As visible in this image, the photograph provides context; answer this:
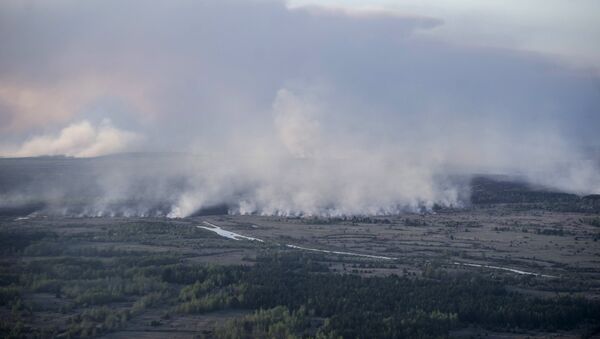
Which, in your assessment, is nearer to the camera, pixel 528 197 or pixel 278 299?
pixel 278 299

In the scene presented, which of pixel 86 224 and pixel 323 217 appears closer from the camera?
pixel 86 224

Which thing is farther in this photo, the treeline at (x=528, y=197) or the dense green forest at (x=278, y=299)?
the treeline at (x=528, y=197)

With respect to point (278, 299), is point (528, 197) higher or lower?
higher

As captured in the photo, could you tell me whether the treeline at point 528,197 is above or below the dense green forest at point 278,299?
above

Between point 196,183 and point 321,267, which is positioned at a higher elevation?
point 196,183

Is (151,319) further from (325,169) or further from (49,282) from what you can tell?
(325,169)

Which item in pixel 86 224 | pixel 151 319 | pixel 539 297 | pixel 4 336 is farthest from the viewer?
pixel 86 224

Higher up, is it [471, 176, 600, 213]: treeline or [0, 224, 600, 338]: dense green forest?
[471, 176, 600, 213]: treeline

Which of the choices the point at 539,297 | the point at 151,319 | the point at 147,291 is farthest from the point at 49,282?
the point at 539,297
